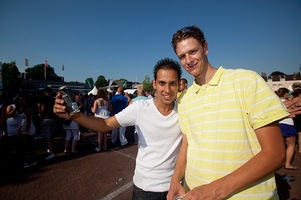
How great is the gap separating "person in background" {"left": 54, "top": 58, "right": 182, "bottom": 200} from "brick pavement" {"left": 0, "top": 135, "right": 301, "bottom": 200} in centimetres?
233

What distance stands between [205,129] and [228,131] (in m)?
0.16

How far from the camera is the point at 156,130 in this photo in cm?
186

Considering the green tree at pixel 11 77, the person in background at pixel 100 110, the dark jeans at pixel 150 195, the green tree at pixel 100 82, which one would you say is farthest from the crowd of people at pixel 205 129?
the green tree at pixel 100 82

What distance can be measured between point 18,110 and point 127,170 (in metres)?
4.32

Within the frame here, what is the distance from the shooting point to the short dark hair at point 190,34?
4.76 ft

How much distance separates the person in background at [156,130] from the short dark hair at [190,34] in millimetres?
490

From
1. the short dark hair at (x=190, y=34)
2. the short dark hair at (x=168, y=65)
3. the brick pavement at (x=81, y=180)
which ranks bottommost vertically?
the brick pavement at (x=81, y=180)

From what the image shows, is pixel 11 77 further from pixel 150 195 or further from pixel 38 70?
pixel 150 195

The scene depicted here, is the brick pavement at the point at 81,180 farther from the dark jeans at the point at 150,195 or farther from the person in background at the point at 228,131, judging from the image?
the person in background at the point at 228,131

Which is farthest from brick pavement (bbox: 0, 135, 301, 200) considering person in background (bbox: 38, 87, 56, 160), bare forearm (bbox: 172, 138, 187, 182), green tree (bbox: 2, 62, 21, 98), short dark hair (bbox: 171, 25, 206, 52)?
green tree (bbox: 2, 62, 21, 98)

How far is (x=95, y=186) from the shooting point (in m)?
4.12

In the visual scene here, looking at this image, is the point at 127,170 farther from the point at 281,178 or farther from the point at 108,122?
the point at 281,178

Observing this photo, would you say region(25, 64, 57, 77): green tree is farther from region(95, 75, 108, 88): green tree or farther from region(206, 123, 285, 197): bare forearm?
region(206, 123, 285, 197): bare forearm

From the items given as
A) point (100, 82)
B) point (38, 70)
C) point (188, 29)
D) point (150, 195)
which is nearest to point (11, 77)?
point (38, 70)
